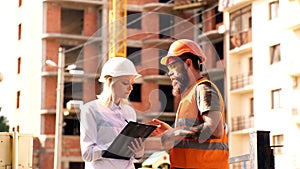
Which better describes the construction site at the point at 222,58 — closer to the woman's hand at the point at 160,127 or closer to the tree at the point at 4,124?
the tree at the point at 4,124

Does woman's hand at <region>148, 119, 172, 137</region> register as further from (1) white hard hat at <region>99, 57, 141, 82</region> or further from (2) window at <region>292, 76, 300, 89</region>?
(2) window at <region>292, 76, 300, 89</region>

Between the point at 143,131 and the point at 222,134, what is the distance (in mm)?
308

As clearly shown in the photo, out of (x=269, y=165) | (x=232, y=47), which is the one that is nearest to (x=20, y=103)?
(x=232, y=47)

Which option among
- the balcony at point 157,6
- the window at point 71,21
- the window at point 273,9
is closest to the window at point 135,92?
the window at point 273,9

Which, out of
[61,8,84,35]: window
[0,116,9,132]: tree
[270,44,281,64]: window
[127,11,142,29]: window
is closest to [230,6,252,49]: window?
[270,44,281,64]: window

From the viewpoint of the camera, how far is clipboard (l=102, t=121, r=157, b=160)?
2682mm

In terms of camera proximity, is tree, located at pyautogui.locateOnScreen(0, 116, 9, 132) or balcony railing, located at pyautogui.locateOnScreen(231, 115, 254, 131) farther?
tree, located at pyautogui.locateOnScreen(0, 116, 9, 132)

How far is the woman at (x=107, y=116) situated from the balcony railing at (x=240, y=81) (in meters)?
22.4

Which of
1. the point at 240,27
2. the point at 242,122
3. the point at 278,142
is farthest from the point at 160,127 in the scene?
the point at 240,27

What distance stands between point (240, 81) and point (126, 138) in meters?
23.1

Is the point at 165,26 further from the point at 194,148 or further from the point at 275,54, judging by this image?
the point at 275,54

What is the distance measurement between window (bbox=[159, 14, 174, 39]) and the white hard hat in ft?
0.58

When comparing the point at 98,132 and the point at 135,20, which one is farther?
the point at 135,20

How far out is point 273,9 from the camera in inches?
942
